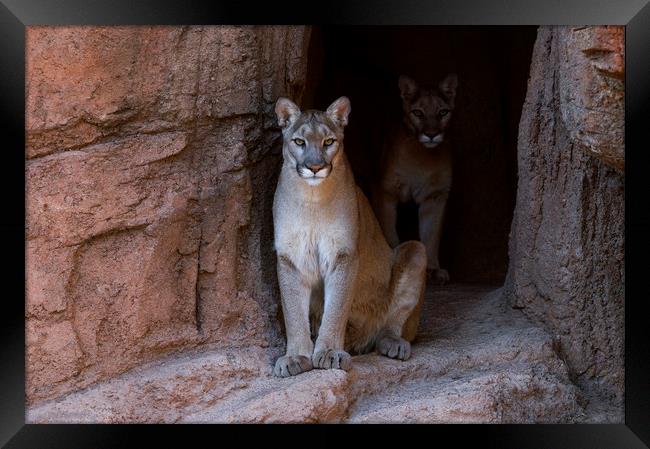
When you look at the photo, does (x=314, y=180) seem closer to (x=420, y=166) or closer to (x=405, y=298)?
(x=405, y=298)

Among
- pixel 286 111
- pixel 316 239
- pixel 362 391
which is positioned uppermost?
pixel 286 111

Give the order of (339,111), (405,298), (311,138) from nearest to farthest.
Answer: (311,138) < (339,111) < (405,298)

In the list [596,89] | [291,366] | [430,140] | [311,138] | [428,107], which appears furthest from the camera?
[428,107]

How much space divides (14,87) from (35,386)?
68.6 inches

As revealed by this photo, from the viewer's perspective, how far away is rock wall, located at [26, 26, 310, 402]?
5672 mm

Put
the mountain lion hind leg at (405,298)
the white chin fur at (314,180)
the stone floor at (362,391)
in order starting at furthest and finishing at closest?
the mountain lion hind leg at (405,298)
the white chin fur at (314,180)
the stone floor at (362,391)

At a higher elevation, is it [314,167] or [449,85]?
[449,85]

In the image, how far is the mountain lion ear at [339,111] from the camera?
646 cm
